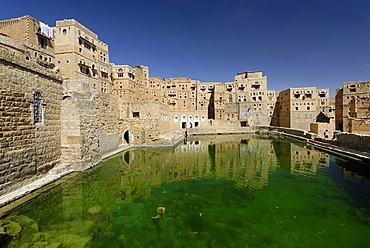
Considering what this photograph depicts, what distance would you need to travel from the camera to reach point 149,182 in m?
8.38

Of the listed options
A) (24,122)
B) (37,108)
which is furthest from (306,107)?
(24,122)

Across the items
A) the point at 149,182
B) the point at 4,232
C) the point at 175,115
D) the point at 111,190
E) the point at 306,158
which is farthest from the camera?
the point at 175,115

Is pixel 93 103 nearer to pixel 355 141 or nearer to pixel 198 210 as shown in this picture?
pixel 198 210

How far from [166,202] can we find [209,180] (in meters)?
2.96

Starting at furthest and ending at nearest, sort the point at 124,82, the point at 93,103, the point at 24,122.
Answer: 1. the point at 124,82
2. the point at 93,103
3. the point at 24,122

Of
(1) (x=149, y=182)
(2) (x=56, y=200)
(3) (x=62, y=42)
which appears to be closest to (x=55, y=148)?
(2) (x=56, y=200)

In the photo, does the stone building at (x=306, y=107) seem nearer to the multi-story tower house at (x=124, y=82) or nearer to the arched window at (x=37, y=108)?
the multi-story tower house at (x=124, y=82)

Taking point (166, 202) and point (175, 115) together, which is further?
point (175, 115)

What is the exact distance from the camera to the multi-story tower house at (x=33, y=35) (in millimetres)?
19609

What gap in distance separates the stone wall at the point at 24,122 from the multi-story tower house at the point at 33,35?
45.2 feet

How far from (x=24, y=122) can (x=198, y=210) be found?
7.30m

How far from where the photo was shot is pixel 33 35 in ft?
67.3

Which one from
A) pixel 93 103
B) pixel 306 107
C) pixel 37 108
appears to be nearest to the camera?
pixel 37 108

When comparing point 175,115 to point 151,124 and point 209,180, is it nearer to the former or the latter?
point 151,124
